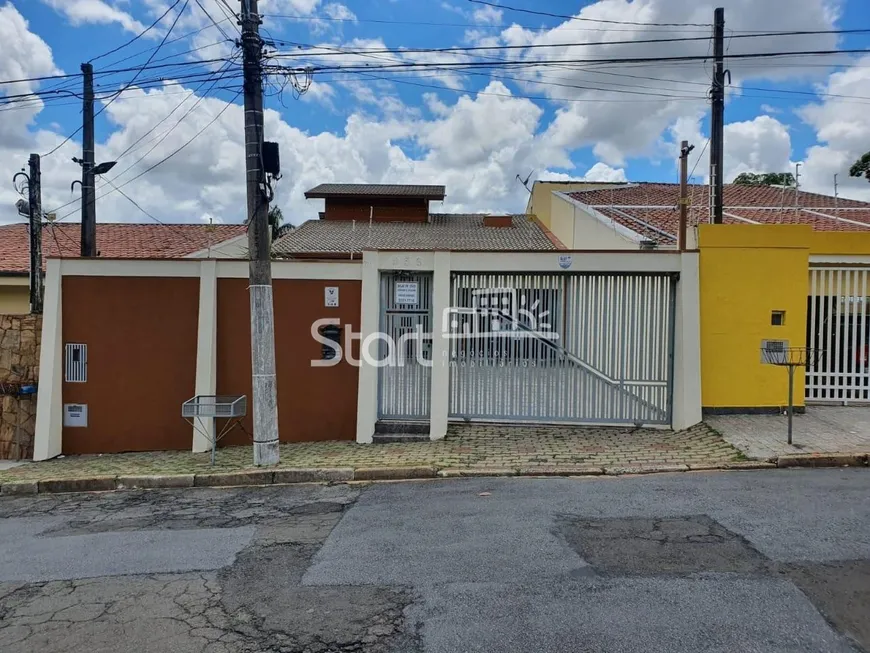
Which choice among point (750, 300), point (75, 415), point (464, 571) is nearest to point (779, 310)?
point (750, 300)

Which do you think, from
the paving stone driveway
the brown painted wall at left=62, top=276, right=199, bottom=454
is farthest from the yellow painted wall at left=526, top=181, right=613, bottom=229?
the brown painted wall at left=62, top=276, right=199, bottom=454

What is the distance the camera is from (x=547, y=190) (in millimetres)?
22375

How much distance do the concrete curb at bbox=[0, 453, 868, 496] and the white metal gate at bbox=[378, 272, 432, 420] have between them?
1.78 m

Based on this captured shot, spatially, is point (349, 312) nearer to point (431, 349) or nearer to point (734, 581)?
point (431, 349)

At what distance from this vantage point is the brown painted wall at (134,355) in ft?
27.9

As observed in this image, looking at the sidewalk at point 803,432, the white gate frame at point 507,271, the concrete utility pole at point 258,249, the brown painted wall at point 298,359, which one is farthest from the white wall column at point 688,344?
the concrete utility pole at point 258,249

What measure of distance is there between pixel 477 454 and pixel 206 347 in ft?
14.0

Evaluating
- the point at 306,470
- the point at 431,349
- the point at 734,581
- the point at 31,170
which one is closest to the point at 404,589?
the point at 734,581

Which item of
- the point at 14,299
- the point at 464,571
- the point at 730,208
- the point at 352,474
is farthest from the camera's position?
the point at 14,299

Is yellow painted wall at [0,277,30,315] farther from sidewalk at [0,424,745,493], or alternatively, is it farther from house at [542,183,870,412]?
house at [542,183,870,412]

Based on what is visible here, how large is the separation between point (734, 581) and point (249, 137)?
6742 millimetres

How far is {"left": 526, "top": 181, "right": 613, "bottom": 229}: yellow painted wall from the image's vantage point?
2156 cm

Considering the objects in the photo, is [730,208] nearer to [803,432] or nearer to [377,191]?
[803,432]

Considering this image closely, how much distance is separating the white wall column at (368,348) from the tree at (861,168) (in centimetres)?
2019
